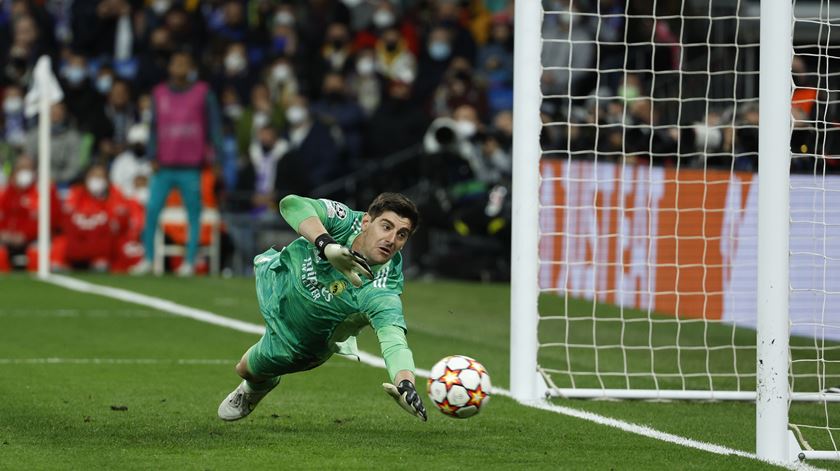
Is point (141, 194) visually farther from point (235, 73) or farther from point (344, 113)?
point (235, 73)

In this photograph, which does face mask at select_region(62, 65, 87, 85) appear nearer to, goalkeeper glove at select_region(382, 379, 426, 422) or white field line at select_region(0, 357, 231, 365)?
white field line at select_region(0, 357, 231, 365)

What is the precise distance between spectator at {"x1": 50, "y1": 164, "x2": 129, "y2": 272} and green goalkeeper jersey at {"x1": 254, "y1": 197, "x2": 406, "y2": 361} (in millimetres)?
12604

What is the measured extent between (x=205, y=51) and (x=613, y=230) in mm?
10901

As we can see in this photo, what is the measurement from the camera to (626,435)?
770cm

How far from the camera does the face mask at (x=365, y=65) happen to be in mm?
23056

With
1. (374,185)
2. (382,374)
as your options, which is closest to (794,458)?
(382,374)

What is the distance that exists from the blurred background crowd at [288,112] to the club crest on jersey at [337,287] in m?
7.72

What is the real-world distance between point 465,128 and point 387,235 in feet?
43.6

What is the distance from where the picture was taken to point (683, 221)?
14.4 m

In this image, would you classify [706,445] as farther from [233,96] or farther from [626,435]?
[233,96]

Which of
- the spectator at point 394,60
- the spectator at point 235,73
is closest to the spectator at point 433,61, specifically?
the spectator at point 394,60

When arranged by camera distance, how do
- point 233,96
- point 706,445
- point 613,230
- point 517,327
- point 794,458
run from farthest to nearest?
point 233,96 → point 613,230 → point 517,327 → point 706,445 → point 794,458

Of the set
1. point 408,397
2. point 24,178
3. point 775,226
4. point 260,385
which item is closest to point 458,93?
point 24,178

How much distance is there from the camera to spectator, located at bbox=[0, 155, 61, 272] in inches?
788
